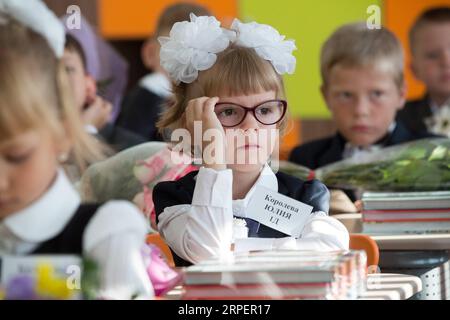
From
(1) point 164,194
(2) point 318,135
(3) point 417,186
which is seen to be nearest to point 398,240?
(3) point 417,186

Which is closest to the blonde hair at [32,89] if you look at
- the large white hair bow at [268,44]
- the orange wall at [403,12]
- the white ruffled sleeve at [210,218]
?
the white ruffled sleeve at [210,218]

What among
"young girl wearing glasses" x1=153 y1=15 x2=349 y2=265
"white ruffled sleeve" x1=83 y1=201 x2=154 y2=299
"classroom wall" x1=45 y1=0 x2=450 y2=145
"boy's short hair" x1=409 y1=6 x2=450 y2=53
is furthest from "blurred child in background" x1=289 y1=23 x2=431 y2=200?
"white ruffled sleeve" x1=83 y1=201 x2=154 y2=299

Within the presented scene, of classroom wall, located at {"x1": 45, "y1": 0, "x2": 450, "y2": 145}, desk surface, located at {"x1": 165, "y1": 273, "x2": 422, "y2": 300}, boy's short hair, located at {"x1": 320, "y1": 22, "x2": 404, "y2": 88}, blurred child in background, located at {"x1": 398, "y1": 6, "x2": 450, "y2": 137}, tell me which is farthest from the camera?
classroom wall, located at {"x1": 45, "y1": 0, "x2": 450, "y2": 145}

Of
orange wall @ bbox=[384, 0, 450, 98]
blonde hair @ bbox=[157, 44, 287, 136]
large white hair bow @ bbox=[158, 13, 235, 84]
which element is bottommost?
blonde hair @ bbox=[157, 44, 287, 136]

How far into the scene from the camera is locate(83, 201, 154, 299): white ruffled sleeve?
143 cm

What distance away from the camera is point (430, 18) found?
4.82 meters

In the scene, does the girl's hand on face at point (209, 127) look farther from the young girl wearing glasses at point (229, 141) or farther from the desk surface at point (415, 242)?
the desk surface at point (415, 242)

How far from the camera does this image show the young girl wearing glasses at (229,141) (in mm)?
1970

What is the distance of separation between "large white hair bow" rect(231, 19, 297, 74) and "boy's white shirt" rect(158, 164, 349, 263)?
0.91ft

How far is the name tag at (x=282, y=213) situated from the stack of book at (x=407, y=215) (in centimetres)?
63

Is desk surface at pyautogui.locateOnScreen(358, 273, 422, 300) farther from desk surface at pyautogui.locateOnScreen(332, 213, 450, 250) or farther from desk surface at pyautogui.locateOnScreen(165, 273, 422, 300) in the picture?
desk surface at pyautogui.locateOnScreen(332, 213, 450, 250)
